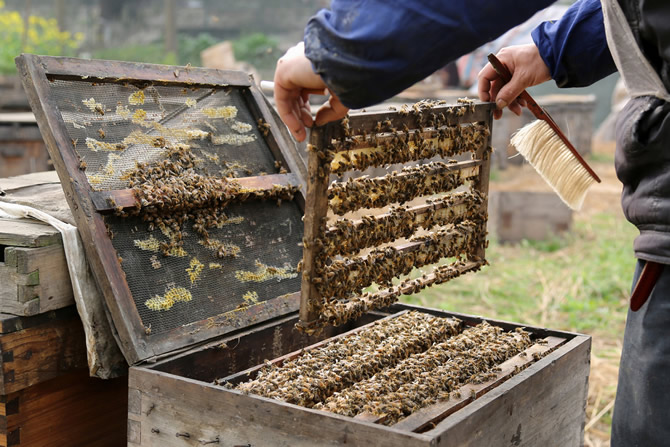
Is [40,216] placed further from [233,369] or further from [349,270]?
[349,270]

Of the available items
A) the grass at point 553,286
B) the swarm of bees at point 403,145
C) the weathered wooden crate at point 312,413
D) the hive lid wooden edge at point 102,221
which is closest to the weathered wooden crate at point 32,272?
the hive lid wooden edge at point 102,221

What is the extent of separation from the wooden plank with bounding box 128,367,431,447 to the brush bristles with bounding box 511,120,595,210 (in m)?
1.28

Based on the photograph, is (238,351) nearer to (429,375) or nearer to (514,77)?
(429,375)

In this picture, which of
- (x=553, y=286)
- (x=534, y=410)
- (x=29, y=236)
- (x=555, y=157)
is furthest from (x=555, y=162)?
(x=553, y=286)

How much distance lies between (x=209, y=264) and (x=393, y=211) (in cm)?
74

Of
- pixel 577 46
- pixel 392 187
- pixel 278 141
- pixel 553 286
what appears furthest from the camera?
pixel 553 286

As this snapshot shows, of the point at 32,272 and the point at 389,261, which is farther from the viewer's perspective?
the point at 389,261

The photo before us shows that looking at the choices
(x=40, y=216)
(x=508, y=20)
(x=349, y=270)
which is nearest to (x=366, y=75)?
(x=508, y=20)

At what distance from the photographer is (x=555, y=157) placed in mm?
2613

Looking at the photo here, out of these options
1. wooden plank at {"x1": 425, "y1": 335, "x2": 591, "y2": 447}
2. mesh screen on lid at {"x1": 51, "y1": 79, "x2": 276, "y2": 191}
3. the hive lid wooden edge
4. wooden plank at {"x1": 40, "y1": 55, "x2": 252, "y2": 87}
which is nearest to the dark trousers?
wooden plank at {"x1": 425, "y1": 335, "x2": 591, "y2": 447}

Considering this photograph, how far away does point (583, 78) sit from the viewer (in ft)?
7.43

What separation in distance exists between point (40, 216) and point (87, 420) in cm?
73

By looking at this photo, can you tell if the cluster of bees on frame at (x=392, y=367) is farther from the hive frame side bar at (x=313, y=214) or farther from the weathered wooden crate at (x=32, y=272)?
the weathered wooden crate at (x=32, y=272)

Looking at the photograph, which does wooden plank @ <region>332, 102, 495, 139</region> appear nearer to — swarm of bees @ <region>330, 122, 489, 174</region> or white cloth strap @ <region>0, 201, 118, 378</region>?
swarm of bees @ <region>330, 122, 489, 174</region>
